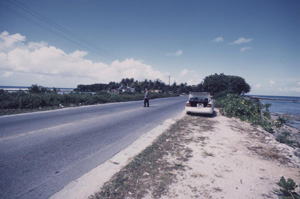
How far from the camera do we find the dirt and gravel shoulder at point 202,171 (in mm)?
2488

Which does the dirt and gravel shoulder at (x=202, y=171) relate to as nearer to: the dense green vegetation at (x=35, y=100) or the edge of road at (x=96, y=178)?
the edge of road at (x=96, y=178)

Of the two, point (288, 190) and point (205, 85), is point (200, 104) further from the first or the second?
point (205, 85)

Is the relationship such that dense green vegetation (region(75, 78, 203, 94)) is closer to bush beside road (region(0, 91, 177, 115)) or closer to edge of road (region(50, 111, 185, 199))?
bush beside road (region(0, 91, 177, 115))

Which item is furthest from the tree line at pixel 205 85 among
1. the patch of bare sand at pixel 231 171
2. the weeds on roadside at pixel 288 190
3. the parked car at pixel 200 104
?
the weeds on roadside at pixel 288 190

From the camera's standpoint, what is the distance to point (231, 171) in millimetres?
3238

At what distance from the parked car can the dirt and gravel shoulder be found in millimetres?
5054

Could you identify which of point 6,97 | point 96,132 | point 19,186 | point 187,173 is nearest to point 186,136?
point 187,173

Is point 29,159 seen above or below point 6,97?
below

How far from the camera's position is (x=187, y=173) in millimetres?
3074

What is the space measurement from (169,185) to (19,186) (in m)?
2.80

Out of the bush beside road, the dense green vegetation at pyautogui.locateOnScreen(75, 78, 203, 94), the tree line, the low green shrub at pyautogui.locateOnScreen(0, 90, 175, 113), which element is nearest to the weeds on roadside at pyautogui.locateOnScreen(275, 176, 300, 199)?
the bush beside road

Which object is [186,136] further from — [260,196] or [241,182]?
[260,196]

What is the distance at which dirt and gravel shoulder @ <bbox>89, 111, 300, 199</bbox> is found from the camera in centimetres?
249

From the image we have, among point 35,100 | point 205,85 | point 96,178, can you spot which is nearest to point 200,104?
point 96,178
